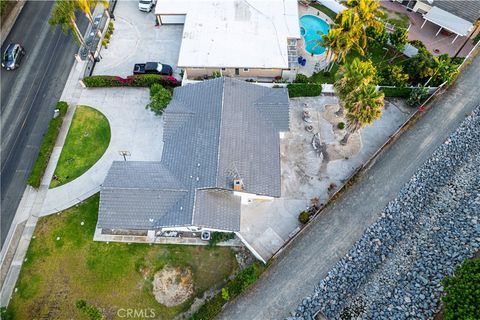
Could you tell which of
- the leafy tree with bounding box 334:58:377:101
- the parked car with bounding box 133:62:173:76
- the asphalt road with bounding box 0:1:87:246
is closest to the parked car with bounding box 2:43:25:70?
the asphalt road with bounding box 0:1:87:246

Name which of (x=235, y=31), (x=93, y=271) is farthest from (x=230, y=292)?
(x=235, y=31)

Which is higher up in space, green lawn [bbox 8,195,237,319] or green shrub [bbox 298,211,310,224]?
green shrub [bbox 298,211,310,224]

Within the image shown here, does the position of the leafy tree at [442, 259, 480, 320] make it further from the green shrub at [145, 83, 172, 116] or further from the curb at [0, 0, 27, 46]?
the curb at [0, 0, 27, 46]

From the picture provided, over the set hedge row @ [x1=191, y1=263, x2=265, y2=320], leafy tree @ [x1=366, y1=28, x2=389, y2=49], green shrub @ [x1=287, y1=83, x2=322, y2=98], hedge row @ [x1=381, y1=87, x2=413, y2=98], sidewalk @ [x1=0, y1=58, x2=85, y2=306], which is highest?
leafy tree @ [x1=366, y1=28, x2=389, y2=49]

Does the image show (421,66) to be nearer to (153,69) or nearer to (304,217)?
(304,217)

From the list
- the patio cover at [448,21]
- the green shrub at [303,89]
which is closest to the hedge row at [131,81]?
the green shrub at [303,89]
